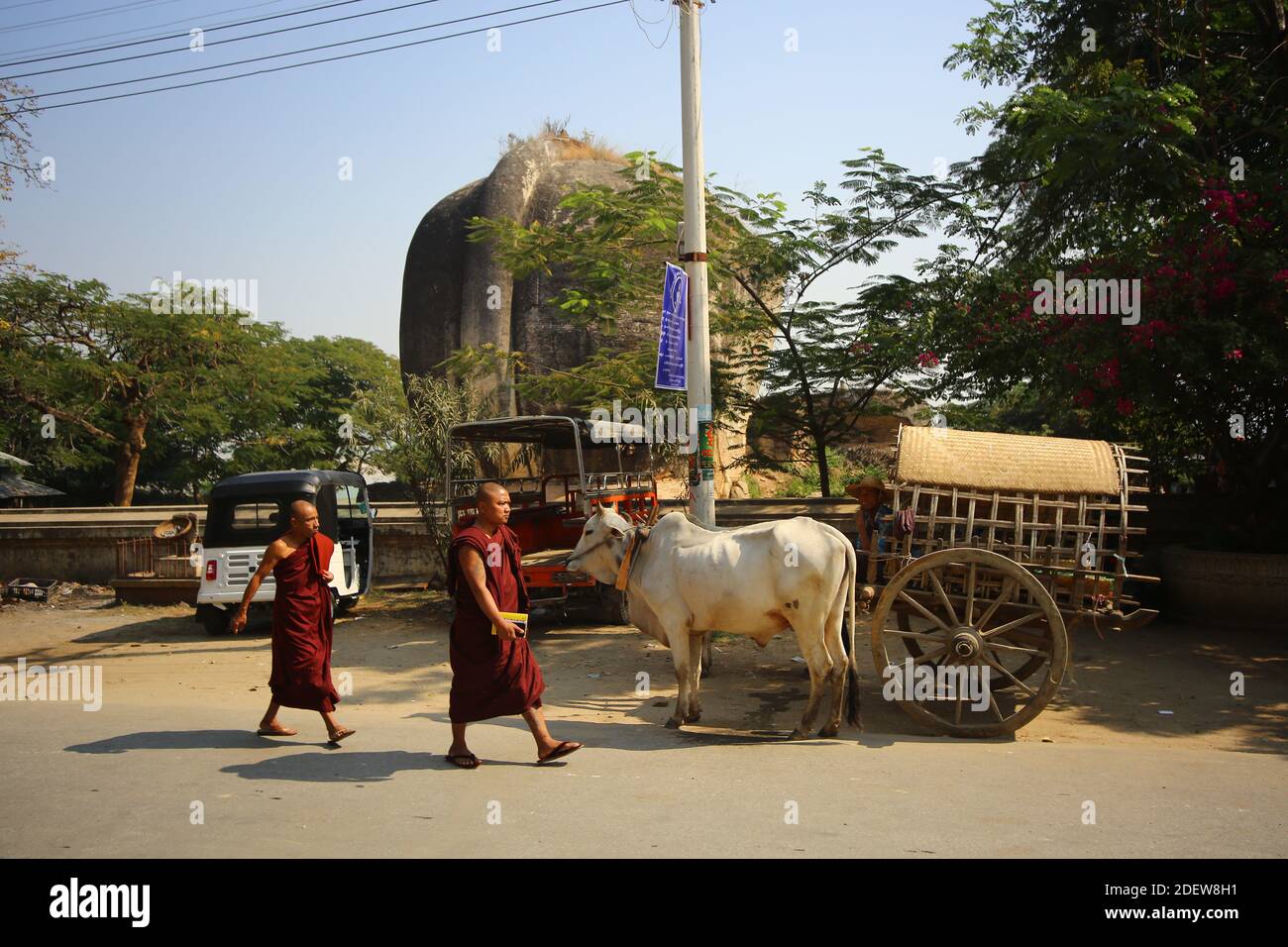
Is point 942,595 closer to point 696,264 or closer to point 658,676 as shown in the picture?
point 658,676

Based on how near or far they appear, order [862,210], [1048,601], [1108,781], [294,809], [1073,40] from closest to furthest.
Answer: [294,809], [1108,781], [1048,601], [1073,40], [862,210]

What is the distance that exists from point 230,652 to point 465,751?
6.35 meters

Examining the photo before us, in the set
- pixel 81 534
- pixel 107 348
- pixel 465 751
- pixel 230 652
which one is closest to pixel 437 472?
pixel 230 652

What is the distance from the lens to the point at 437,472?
14.9 metres

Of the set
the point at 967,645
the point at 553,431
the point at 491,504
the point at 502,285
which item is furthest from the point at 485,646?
the point at 502,285

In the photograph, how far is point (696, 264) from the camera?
9.31m

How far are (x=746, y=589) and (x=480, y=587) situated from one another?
2157mm

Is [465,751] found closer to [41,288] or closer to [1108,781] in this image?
[1108,781]

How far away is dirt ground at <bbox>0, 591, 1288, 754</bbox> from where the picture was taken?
7277 millimetres

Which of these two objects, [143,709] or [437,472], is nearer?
[143,709]

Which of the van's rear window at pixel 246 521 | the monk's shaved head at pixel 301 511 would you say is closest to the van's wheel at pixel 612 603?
the van's rear window at pixel 246 521

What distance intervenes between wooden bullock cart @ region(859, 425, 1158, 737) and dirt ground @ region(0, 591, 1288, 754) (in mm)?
579

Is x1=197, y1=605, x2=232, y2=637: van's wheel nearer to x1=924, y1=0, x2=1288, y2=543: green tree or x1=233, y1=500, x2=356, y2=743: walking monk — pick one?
x1=233, y1=500, x2=356, y2=743: walking monk

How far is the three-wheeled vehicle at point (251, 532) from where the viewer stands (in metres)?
11.8
